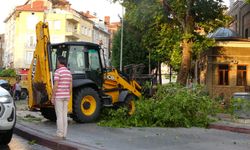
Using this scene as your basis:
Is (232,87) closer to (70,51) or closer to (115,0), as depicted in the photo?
(115,0)

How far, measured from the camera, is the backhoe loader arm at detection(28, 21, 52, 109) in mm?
14859

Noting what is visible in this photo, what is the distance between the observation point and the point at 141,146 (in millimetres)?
10492

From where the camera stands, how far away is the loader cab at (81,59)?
16.1 metres

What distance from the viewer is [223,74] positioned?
33.0 meters

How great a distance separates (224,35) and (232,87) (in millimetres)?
5411

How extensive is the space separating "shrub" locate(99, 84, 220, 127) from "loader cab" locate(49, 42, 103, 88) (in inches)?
58.6

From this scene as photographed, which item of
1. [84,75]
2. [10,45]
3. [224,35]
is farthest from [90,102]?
[10,45]

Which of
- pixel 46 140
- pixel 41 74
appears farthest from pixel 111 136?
pixel 41 74

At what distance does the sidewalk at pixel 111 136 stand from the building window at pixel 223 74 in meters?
17.0

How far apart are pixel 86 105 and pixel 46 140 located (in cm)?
470

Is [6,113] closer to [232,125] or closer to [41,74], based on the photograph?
[41,74]

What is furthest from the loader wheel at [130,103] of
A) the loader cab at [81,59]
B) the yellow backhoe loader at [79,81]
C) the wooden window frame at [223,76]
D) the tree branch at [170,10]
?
the wooden window frame at [223,76]

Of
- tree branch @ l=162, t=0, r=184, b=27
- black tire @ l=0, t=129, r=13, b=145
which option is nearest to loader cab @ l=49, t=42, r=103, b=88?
black tire @ l=0, t=129, r=13, b=145

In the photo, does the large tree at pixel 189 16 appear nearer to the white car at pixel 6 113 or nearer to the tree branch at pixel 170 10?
the tree branch at pixel 170 10
